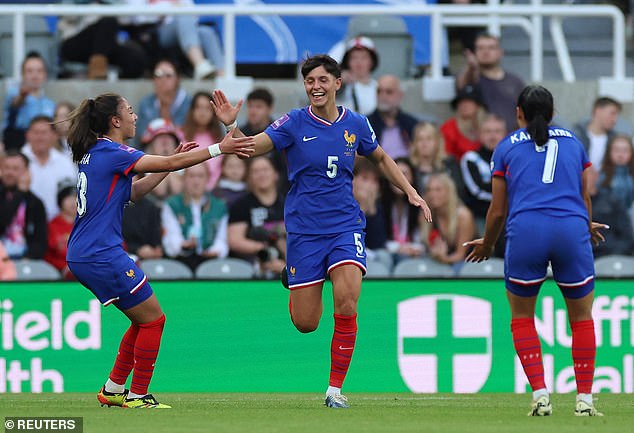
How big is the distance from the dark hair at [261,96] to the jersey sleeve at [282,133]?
4982mm

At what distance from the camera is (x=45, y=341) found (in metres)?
13.2

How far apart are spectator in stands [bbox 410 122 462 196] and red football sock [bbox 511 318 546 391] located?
19.3ft

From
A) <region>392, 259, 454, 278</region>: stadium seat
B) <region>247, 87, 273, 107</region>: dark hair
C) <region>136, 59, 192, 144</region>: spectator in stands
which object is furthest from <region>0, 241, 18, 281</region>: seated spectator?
<region>392, 259, 454, 278</region>: stadium seat

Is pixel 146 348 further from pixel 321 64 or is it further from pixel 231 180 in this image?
pixel 231 180

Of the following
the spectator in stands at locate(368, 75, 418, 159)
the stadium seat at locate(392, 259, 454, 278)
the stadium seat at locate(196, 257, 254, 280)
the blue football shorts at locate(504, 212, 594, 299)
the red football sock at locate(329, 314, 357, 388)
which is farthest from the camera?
the spectator in stands at locate(368, 75, 418, 159)

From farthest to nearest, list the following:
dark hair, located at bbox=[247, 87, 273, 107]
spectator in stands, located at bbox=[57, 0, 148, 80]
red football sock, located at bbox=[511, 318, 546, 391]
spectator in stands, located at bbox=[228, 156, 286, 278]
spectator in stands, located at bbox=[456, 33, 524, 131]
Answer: spectator in stands, located at bbox=[57, 0, 148, 80]
spectator in stands, located at bbox=[456, 33, 524, 131]
dark hair, located at bbox=[247, 87, 273, 107]
spectator in stands, located at bbox=[228, 156, 286, 278]
red football sock, located at bbox=[511, 318, 546, 391]

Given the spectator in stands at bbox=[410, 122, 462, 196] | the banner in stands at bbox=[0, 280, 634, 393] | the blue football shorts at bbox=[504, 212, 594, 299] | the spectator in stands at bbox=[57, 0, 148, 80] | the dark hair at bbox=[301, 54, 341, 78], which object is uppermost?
the spectator in stands at bbox=[57, 0, 148, 80]

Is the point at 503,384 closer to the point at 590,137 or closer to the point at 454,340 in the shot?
the point at 454,340

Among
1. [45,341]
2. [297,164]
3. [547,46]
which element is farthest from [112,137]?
[547,46]

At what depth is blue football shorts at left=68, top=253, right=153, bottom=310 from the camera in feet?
31.3

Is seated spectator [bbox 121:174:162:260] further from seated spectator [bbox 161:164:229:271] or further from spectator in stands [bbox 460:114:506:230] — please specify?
spectator in stands [bbox 460:114:506:230]

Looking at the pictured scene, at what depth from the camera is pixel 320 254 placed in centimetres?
1030

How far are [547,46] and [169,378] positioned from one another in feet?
28.1

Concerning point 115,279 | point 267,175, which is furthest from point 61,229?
point 115,279
